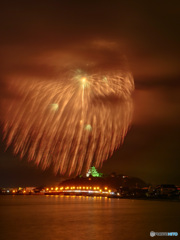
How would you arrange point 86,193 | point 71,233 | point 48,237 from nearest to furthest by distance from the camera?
point 48,237
point 71,233
point 86,193

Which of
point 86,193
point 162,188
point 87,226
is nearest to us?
point 87,226

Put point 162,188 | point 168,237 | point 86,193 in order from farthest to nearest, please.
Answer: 1. point 86,193
2. point 162,188
3. point 168,237

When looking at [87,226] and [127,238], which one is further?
[87,226]

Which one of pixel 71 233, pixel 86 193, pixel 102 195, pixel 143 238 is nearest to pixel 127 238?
pixel 143 238

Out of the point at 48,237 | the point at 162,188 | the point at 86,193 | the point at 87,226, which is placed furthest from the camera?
the point at 86,193

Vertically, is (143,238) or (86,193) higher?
(86,193)

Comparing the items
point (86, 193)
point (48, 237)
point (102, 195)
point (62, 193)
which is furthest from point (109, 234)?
point (62, 193)

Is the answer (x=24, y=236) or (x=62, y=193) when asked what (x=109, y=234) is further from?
(x=62, y=193)

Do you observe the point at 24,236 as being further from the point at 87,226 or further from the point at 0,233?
the point at 87,226

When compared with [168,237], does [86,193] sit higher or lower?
higher
